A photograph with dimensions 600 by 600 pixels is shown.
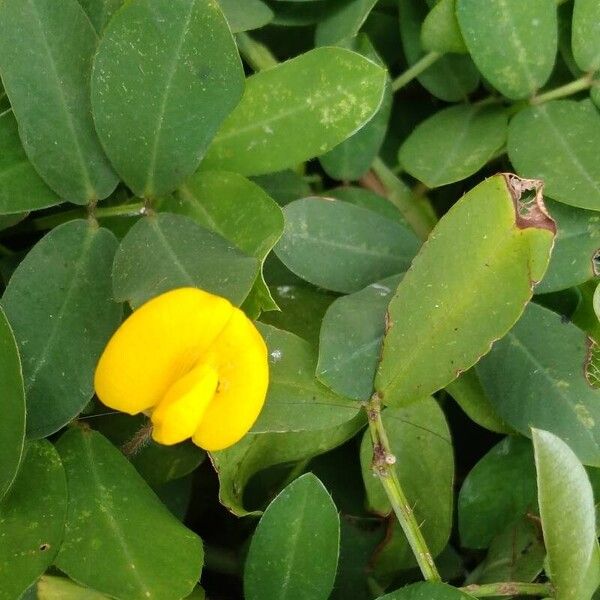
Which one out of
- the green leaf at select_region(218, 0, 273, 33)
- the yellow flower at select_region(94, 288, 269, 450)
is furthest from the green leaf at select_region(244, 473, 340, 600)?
the green leaf at select_region(218, 0, 273, 33)

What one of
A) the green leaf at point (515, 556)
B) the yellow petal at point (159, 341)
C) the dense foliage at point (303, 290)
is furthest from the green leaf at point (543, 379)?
the yellow petal at point (159, 341)

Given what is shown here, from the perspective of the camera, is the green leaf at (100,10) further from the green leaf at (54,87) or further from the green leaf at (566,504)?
the green leaf at (566,504)

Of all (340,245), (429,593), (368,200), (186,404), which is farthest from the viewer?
(368,200)

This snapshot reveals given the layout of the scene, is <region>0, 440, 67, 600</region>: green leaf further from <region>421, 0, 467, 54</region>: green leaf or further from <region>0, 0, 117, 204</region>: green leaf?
<region>421, 0, 467, 54</region>: green leaf

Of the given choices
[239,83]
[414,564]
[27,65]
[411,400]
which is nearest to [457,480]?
[414,564]

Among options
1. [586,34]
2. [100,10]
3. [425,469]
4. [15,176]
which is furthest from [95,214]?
[586,34]

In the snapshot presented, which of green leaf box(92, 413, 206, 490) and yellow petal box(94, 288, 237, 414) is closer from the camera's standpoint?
yellow petal box(94, 288, 237, 414)

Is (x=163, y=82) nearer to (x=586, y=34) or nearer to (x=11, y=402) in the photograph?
(x=11, y=402)
